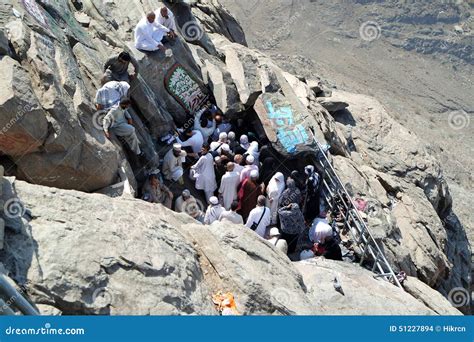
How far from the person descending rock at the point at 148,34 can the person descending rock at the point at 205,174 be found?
3.06 metres

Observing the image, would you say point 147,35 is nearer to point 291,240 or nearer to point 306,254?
point 291,240

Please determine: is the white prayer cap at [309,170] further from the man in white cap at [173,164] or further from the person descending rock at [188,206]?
the man in white cap at [173,164]

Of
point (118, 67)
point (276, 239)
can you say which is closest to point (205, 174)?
point (276, 239)

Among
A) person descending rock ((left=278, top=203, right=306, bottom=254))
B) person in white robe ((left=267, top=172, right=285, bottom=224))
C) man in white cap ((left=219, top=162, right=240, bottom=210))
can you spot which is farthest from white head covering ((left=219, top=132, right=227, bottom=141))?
person descending rock ((left=278, top=203, right=306, bottom=254))

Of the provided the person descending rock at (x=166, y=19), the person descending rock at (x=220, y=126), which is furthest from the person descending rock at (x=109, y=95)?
the person descending rock at (x=166, y=19)

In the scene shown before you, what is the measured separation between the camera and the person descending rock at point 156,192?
11.7 meters

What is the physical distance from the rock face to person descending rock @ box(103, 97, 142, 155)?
2.49m

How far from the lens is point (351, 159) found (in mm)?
16750

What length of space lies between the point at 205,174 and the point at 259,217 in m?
1.67

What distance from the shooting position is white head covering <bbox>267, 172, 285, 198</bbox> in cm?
1310

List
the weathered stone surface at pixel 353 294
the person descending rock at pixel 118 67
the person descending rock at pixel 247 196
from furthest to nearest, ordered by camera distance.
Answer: the person descending rock at pixel 247 196 → the person descending rock at pixel 118 67 → the weathered stone surface at pixel 353 294

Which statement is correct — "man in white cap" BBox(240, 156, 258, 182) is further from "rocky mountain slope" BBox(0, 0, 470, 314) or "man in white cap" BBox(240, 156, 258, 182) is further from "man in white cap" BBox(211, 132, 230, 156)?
"rocky mountain slope" BBox(0, 0, 470, 314)

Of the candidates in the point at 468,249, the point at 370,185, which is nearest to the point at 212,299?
the point at 370,185

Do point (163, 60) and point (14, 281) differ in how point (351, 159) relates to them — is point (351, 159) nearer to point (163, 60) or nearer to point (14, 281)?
point (163, 60)
